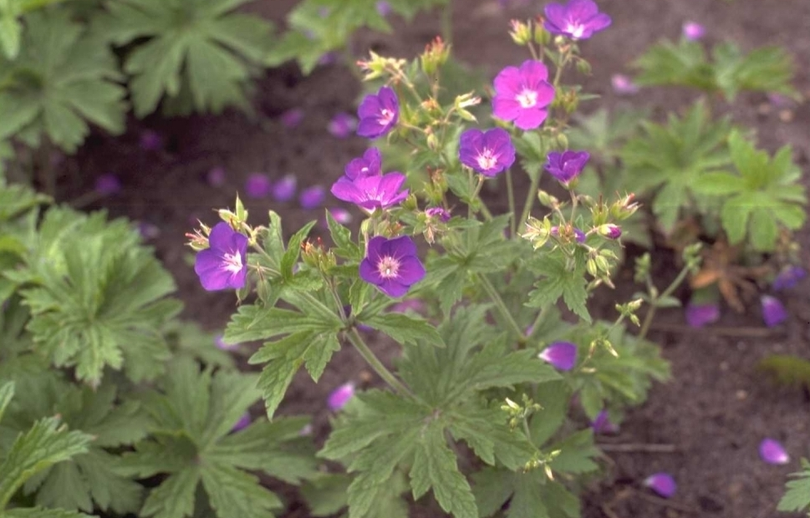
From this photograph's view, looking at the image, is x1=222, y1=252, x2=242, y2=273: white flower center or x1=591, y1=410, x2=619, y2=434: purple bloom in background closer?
x1=222, y1=252, x2=242, y2=273: white flower center

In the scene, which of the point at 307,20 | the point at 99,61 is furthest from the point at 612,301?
the point at 99,61

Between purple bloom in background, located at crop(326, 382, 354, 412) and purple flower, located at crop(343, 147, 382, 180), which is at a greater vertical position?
purple flower, located at crop(343, 147, 382, 180)

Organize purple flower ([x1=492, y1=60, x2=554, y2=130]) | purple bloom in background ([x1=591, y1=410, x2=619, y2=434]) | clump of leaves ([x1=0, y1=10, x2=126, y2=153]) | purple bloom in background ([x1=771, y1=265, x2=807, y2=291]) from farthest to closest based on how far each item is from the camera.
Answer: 1. clump of leaves ([x1=0, y1=10, x2=126, y2=153])
2. purple bloom in background ([x1=771, y1=265, x2=807, y2=291])
3. purple bloom in background ([x1=591, y1=410, x2=619, y2=434])
4. purple flower ([x1=492, y1=60, x2=554, y2=130])

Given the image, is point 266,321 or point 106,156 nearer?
point 266,321

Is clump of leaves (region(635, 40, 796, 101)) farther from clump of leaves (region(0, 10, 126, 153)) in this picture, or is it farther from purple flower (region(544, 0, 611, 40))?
clump of leaves (region(0, 10, 126, 153))

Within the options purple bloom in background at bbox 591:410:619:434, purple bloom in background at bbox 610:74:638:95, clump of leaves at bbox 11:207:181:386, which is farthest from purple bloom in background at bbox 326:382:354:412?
purple bloom in background at bbox 610:74:638:95

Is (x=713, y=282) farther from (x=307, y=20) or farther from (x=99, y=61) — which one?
(x=99, y=61)

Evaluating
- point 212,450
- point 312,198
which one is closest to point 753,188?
point 312,198
